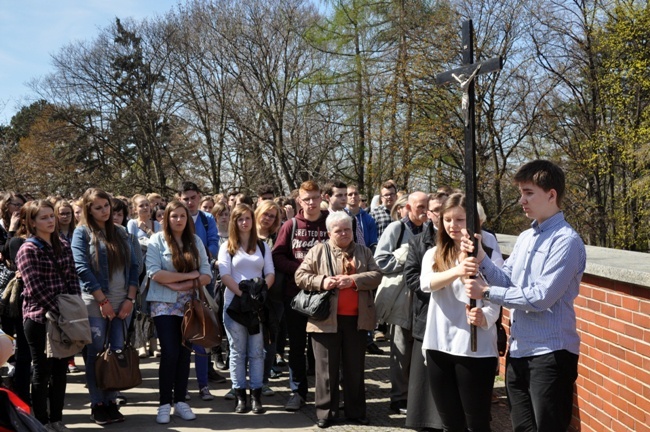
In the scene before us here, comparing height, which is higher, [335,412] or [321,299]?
[321,299]

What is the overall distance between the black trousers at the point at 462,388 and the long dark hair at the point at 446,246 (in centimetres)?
57

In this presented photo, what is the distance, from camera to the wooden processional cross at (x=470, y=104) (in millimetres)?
3879

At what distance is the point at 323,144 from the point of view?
26.6 metres

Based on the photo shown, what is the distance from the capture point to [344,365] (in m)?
6.24

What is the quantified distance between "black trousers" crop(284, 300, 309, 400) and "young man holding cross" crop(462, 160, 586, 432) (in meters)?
3.32

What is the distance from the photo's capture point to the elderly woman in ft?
20.1

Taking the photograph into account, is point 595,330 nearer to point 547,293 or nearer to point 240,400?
point 547,293

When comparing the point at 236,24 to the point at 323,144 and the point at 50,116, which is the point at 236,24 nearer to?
the point at 323,144

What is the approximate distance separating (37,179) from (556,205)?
32.7 metres

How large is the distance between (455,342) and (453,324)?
12 centimetres

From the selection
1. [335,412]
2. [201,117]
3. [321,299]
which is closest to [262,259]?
[321,299]

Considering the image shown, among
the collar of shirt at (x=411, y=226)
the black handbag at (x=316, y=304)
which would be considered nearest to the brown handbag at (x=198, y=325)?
the black handbag at (x=316, y=304)

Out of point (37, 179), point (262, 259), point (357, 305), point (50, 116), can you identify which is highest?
→ point (50, 116)

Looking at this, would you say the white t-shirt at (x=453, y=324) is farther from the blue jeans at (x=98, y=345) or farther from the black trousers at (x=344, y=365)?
the blue jeans at (x=98, y=345)
